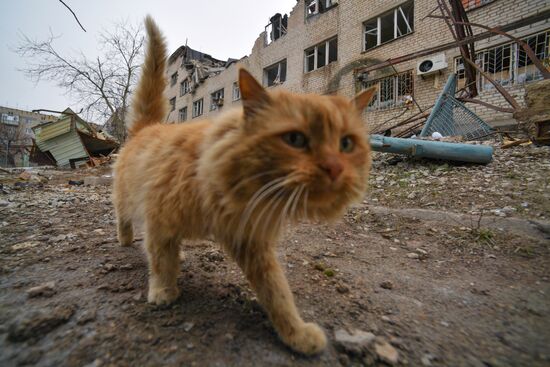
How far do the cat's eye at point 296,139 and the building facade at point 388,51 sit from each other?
21.9ft

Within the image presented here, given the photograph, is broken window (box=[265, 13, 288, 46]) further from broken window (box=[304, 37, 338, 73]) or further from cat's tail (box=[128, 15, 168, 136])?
cat's tail (box=[128, 15, 168, 136])

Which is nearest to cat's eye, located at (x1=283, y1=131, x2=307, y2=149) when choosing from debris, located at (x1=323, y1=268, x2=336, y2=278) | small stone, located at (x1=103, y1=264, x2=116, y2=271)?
debris, located at (x1=323, y1=268, x2=336, y2=278)

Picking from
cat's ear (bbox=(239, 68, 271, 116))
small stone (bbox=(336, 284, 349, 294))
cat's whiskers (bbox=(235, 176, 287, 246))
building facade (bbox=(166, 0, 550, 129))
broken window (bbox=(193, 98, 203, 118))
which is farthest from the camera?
broken window (bbox=(193, 98, 203, 118))

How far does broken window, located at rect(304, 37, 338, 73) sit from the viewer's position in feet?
47.5

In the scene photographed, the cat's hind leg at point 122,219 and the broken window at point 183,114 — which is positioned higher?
the broken window at point 183,114

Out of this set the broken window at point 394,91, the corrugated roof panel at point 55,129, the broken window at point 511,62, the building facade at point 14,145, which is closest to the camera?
the broken window at point 511,62

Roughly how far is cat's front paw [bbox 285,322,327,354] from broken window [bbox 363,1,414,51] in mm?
13165

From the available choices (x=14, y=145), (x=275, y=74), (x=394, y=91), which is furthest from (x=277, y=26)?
(x=14, y=145)

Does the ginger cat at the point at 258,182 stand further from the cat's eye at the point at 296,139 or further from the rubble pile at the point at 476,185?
the rubble pile at the point at 476,185

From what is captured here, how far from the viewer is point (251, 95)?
128 centimetres

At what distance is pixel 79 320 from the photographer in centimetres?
132

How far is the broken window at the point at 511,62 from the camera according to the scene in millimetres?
8188

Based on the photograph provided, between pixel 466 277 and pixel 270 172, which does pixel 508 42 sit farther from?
pixel 270 172

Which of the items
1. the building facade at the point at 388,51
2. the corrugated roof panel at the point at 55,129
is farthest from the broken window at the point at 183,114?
the corrugated roof panel at the point at 55,129
